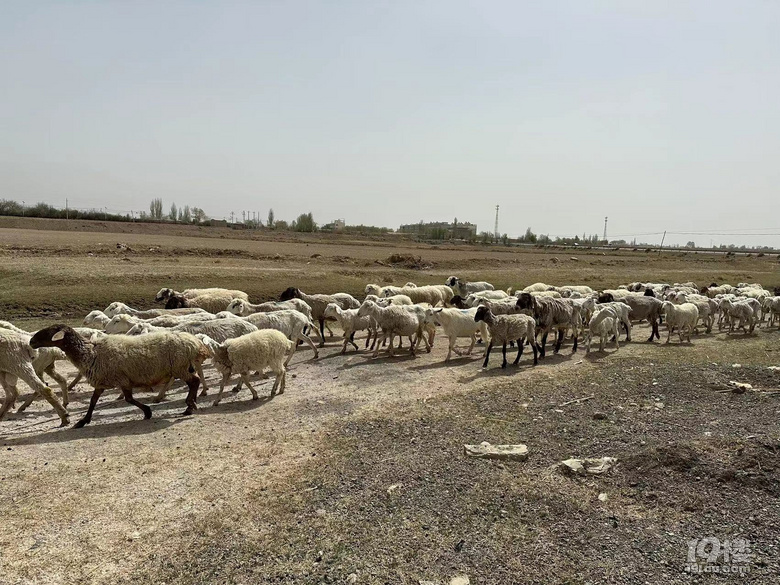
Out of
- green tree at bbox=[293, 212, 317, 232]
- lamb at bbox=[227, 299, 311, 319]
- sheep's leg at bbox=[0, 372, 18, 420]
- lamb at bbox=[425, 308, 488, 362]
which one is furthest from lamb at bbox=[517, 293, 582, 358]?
green tree at bbox=[293, 212, 317, 232]

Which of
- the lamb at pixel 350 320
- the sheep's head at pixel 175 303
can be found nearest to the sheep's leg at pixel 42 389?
the lamb at pixel 350 320

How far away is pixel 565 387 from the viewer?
37.8ft

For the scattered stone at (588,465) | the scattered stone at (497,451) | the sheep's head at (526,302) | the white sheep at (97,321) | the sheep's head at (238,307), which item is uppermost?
the sheep's head at (526,302)

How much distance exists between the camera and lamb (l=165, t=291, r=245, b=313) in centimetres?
1841

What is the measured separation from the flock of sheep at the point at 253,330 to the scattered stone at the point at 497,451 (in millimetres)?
5597

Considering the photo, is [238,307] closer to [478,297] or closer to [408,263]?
[478,297]

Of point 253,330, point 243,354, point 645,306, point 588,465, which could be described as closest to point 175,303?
point 253,330

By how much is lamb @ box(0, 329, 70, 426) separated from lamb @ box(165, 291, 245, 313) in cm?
867

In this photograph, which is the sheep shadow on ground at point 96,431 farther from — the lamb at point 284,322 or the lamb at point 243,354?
the lamb at point 284,322

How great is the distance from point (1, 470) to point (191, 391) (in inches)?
137

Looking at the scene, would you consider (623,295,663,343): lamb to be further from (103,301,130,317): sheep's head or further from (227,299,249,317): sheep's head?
(103,301,130,317): sheep's head

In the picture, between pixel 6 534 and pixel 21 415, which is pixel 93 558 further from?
pixel 21 415

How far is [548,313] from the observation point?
15961 mm

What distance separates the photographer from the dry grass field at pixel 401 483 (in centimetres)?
518
